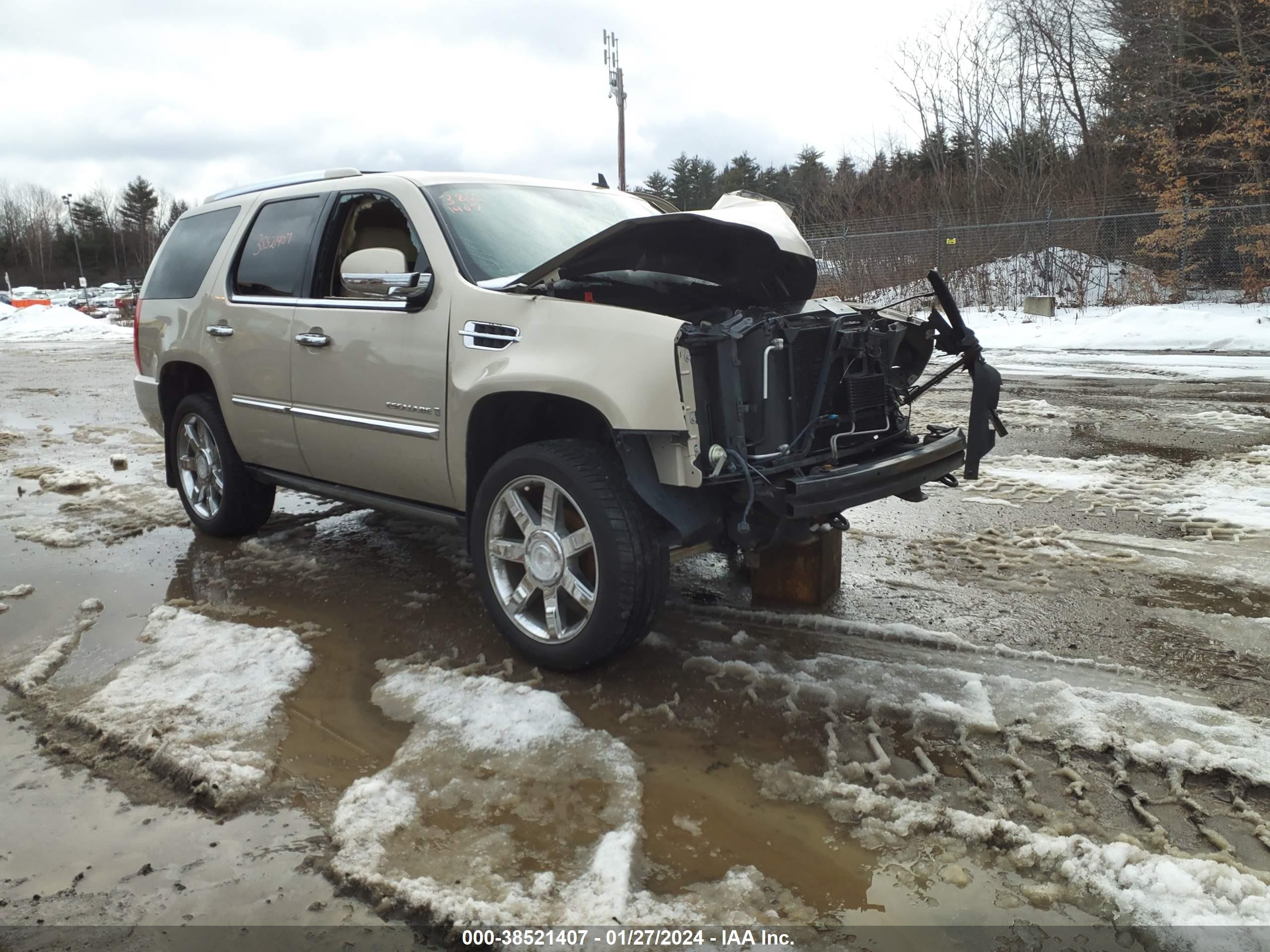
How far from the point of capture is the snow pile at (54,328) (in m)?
27.0

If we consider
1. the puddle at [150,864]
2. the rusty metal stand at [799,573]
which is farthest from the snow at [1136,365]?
the puddle at [150,864]

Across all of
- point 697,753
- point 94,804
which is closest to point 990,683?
point 697,753

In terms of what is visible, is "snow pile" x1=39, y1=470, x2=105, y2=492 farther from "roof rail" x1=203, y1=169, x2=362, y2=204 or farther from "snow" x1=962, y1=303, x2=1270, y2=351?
"snow" x1=962, y1=303, x2=1270, y2=351

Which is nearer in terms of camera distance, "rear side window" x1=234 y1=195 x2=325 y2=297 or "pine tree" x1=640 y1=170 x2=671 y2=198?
"rear side window" x1=234 y1=195 x2=325 y2=297

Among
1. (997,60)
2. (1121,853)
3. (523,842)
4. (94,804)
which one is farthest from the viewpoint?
(997,60)

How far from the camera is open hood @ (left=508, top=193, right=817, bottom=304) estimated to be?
134 inches

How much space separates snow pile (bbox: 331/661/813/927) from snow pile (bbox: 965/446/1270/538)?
3.89 metres

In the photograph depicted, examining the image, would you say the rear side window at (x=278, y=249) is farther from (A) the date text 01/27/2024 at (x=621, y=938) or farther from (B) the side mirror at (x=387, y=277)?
(A) the date text 01/27/2024 at (x=621, y=938)

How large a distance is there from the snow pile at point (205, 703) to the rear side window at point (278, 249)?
171 cm

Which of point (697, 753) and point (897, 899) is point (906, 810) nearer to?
point (897, 899)

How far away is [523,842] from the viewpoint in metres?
2.57

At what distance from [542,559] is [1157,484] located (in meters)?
4.51

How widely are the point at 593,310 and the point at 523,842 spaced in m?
1.77

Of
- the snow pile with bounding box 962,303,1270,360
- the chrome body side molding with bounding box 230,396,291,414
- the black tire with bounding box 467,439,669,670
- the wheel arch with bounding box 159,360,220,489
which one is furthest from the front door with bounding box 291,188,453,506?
the snow pile with bounding box 962,303,1270,360
